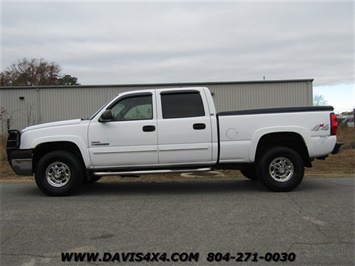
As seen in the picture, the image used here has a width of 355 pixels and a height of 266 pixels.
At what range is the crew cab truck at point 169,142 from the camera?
23.3 ft

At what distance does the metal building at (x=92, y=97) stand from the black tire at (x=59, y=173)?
20662mm

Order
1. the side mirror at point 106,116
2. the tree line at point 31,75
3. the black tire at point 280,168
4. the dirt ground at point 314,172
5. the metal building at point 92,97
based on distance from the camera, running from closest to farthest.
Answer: the side mirror at point 106,116, the black tire at point 280,168, the dirt ground at point 314,172, the metal building at point 92,97, the tree line at point 31,75

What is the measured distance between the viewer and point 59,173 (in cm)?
723

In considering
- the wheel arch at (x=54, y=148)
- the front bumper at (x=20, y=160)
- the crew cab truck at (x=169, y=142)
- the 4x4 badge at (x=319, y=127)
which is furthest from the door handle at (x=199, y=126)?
the front bumper at (x=20, y=160)

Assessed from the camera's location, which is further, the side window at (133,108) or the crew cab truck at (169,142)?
the side window at (133,108)

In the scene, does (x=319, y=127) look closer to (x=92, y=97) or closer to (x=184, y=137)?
(x=184, y=137)

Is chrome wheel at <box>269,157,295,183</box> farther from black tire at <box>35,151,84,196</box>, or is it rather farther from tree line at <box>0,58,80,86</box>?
tree line at <box>0,58,80,86</box>

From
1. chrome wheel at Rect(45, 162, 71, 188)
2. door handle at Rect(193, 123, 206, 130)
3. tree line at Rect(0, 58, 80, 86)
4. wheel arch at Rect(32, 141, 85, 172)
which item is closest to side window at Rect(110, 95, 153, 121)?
door handle at Rect(193, 123, 206, 130)

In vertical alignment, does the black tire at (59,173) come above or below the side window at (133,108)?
below

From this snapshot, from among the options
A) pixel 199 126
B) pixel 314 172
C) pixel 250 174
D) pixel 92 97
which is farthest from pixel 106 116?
pixel 92 97

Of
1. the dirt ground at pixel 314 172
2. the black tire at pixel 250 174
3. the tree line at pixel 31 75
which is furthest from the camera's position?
the tree line at pixel 31 75

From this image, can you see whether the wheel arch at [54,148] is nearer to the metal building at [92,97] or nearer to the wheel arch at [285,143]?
the wheel arch at [285,143]

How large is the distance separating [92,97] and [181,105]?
863 inches

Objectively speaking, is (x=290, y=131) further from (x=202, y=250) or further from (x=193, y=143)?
(x=202, y=250)
